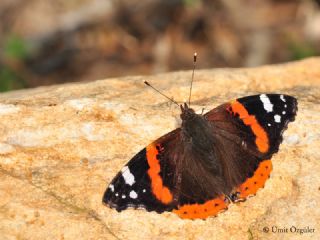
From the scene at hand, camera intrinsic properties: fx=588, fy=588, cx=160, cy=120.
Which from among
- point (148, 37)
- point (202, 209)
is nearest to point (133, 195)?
point (202, 209)

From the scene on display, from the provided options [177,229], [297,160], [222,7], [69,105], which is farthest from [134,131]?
[222,7]

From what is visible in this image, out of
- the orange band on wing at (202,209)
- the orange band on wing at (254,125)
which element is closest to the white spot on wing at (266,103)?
the orange band on wing at (254,125)

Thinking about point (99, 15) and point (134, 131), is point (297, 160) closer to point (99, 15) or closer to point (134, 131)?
point (134, 131)

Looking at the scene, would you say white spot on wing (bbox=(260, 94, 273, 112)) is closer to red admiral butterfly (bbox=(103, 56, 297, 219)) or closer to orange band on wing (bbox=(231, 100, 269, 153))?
red admiral butterfly (bbox=(103, 56, 297, 219))

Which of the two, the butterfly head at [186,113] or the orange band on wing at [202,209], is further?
the butterfly head at [186,113]

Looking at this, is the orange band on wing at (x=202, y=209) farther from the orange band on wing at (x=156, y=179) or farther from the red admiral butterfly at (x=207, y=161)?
the orange band on wing at (x=156, y=179)

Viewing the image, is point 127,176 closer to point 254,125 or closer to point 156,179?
point 156,179
